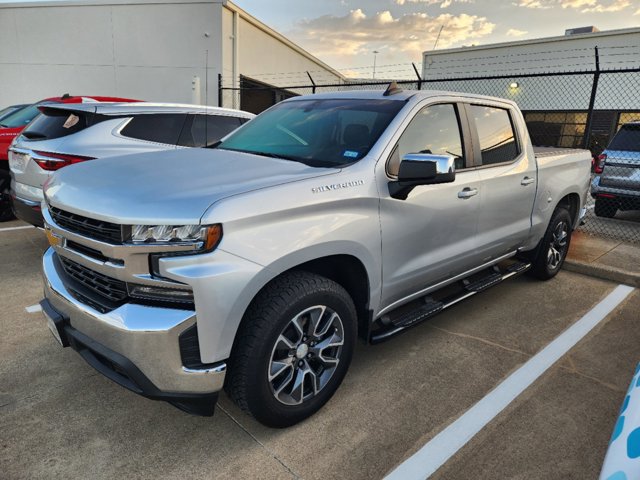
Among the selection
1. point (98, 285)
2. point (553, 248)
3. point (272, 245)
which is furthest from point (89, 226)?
point (553, 248)

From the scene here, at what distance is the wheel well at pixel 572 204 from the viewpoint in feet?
16.8

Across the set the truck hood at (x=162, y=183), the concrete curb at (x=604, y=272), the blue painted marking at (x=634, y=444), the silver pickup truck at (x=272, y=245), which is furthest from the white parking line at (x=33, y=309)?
the concrete curb at (x=604, y=272)

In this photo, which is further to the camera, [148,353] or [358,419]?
[358,419]

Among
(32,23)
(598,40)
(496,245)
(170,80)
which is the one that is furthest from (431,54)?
(496,245)

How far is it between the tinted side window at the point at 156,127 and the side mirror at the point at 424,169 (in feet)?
11.9

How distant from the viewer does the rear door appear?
3.72 meters

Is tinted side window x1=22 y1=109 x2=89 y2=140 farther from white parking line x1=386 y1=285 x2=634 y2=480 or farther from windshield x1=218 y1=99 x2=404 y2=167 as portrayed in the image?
white parking line x1=386 y1=285 x2=634 y2=480

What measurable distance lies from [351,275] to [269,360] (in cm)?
76

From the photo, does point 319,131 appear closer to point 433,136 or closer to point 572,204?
point 433,136

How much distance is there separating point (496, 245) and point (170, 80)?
14248 mm

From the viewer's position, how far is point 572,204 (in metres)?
5.30

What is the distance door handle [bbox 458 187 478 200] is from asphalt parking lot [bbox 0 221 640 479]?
118 centimetres

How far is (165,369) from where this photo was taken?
80.6 inches

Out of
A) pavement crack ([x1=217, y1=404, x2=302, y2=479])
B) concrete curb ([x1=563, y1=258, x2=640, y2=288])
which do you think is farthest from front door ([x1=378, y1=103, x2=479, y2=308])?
concrete curb ([x1=563, y1=258, x2=640, y2=288])
